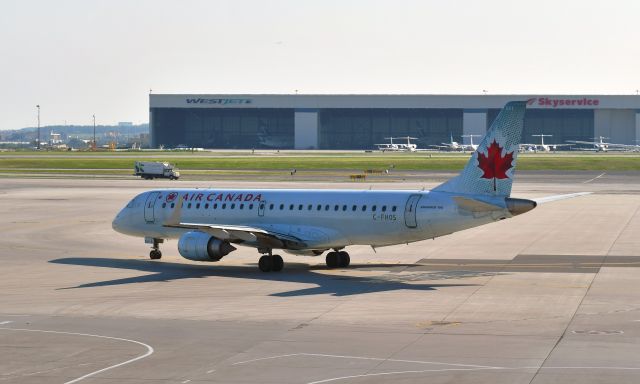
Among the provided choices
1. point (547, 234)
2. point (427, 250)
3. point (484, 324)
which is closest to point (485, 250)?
point (427, 250)

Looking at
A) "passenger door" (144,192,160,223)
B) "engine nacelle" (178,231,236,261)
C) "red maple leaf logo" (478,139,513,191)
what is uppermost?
"red maple leaf logo" (478,139,513,191)

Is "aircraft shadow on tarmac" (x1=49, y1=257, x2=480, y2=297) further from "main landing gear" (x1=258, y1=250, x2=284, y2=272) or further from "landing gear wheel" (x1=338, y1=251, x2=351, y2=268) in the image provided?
"landing gear wheel" (x1=338, y1=251, x2=351, y2=268)

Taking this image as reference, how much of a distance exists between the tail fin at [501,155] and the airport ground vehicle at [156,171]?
3540 inches

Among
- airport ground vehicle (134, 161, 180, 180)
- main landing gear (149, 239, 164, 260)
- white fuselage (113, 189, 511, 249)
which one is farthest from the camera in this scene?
airport ground vehicle (134, 161, 180, 180)

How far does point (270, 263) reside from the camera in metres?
47.8

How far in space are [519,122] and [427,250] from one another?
1338cm

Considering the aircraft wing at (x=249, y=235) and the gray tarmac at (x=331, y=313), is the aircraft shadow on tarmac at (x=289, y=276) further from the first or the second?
the aircraft wing at (x=249, y=235)

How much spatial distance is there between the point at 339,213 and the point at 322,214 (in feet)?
2.89

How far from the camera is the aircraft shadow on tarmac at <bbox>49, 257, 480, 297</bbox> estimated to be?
42.4m

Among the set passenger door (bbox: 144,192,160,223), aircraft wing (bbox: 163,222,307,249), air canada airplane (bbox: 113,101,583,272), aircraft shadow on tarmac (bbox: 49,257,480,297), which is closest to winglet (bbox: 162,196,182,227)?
air canada airplane (bbox: 113,101,583,272)

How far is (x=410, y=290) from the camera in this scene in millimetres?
41812

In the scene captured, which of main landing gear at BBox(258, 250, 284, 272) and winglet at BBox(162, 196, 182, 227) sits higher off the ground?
winglet at BBox(162, 196, 182, 227)

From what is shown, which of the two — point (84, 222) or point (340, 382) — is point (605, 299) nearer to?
point (340, 382)

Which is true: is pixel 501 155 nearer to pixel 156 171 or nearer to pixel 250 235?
pixel 250 235
